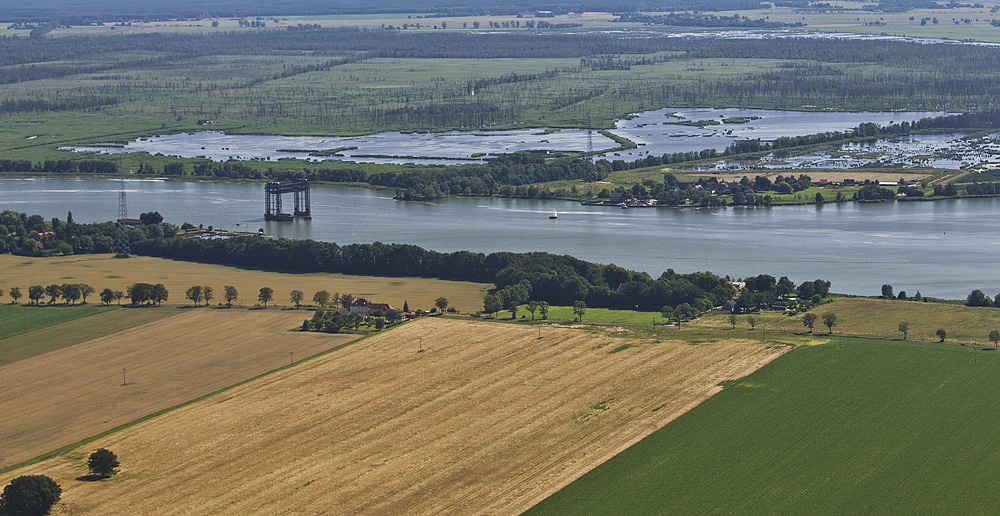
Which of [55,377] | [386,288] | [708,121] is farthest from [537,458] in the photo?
[708,121]

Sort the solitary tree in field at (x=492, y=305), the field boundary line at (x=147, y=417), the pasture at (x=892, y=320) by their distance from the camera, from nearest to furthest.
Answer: the field boundary line at (x=147, y=417) < the pasture at (x=892, y=320) < the solitary tree in field at (x=492, y=305)

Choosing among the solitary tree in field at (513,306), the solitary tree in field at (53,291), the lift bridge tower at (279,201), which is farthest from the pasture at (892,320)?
the lift bridge tower at (279,201)

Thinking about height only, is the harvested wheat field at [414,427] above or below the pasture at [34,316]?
below

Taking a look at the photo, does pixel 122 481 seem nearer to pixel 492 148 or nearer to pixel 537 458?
pixel 537 458

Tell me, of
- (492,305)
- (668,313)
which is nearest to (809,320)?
(668,313)

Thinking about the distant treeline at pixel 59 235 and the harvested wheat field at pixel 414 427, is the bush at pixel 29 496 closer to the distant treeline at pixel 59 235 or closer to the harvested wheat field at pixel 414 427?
the harvested wheat field at pixel 414 427

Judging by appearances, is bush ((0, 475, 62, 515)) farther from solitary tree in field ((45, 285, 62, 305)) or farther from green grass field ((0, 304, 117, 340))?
solitary tree in field ((45, 285, 62, 305))

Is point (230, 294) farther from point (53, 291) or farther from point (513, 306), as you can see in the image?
point (513, 306)
